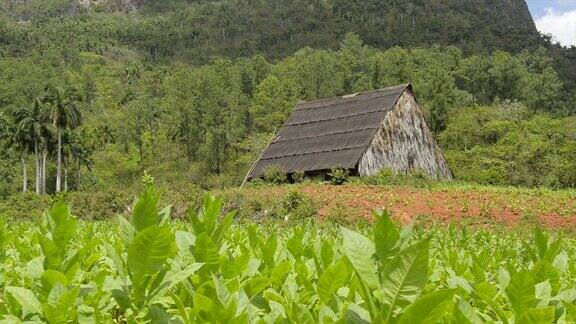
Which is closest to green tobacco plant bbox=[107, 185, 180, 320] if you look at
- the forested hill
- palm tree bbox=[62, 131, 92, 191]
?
palm tree bbox=[62, 131, 92, 191]

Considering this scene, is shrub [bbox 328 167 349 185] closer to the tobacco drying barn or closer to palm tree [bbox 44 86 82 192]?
the tobacco drying barn

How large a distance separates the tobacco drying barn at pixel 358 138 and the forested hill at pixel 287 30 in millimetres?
91387

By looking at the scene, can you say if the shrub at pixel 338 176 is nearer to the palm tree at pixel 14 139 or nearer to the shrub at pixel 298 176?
the shrub at pixel 298 176

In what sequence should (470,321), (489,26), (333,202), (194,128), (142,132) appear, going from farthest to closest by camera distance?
(489,26) → (142,132) → (194,128) → (333,202) → (470,321)

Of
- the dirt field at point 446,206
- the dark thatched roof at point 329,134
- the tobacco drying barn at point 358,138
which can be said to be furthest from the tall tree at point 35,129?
the dirt field at point 446,206

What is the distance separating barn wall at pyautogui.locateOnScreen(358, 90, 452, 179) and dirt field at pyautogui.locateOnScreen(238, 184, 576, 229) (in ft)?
22.1

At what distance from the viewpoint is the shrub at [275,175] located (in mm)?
30203

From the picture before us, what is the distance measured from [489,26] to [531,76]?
65643 millimetres

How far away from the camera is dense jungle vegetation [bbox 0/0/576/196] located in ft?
173

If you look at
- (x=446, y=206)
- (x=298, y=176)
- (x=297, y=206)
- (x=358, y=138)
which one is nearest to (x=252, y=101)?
(x=358, y=138)

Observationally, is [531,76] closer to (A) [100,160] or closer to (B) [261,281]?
(A) [100,160]

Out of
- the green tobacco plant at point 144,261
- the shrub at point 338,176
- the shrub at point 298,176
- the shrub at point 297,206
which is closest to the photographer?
the green tobacco plant at point 144,261

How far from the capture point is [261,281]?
6.66 ft

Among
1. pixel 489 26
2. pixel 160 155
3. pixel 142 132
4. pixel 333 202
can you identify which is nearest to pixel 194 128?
pixel 160 155
